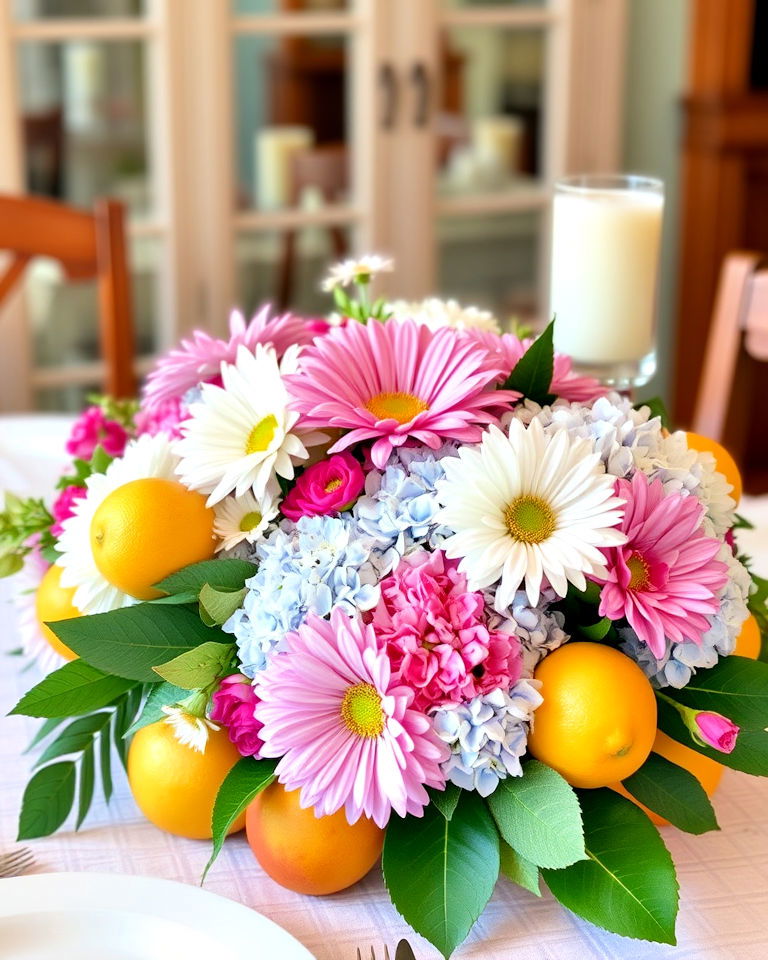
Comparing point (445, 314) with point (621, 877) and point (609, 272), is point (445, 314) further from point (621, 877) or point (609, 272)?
point (621, 877)

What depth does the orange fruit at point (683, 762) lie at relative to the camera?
0.64 metres

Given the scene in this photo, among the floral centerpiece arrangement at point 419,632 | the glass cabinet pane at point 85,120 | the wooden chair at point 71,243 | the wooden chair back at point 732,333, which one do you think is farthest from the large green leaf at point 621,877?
the glass cabinet pane at point 85,120

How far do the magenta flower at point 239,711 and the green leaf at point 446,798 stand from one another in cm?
9

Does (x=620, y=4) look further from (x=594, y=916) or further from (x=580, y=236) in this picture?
(x=594, y=916)

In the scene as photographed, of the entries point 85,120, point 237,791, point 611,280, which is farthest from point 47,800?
point 85,120

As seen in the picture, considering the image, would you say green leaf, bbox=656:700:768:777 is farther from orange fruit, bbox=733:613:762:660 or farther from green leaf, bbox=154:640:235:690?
green leaf, bbox=154:640:235:690

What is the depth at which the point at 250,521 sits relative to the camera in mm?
646

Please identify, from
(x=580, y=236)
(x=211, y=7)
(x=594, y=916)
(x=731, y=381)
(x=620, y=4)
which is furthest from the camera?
Result: (x=620, y=4)

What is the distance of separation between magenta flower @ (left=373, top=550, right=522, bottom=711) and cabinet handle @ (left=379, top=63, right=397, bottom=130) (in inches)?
84.0

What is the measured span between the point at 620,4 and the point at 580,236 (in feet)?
6.49

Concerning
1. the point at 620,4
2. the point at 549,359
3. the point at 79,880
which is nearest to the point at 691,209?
the point at 620,4

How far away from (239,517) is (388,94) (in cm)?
207

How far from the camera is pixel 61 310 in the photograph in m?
2.46

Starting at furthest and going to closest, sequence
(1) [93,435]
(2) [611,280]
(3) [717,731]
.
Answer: (2) [611,280]
(1) [93,435]
(3) [717,731]
